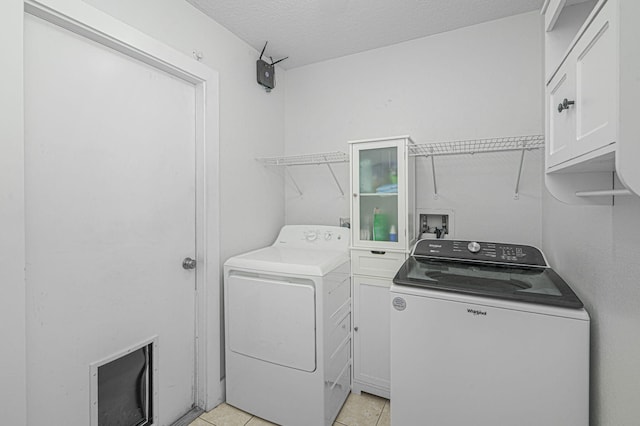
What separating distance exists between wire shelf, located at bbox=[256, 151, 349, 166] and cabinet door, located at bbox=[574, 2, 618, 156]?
1.64 meters

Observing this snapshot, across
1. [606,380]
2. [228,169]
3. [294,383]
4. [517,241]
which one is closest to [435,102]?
[517,241]

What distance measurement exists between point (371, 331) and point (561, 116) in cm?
166

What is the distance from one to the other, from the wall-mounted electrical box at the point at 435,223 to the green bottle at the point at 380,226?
0.37 m

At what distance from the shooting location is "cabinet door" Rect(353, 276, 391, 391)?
2.01m

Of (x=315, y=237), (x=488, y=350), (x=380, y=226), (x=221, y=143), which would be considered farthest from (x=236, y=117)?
(x=488, y=350)

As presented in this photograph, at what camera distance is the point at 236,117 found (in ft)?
7.03

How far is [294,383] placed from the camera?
175 centimetres

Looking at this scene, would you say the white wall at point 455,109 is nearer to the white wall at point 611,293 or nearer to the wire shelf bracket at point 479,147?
the wire shelf bracket at point 479,147

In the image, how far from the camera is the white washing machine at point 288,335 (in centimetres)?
169

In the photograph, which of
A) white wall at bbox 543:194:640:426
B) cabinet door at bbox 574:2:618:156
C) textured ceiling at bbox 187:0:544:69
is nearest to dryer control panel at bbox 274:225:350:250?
white wall at bbox 543:194:640:426

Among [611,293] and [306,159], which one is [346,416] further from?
[306,159]

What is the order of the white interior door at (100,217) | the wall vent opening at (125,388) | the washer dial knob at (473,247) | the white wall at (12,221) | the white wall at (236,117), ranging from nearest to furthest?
the white wall at (12,221)
the white interior door at (100,217)
the wall vent opening at (125,388)
the white wall at (236,117)
the washer dial knob at (473,247)

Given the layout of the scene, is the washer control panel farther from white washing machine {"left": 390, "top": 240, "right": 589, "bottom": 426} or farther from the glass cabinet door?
the glass cabinet door

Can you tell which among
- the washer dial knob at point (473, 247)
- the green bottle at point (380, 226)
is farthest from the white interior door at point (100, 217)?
the washer dial knob at point (473, 247)
